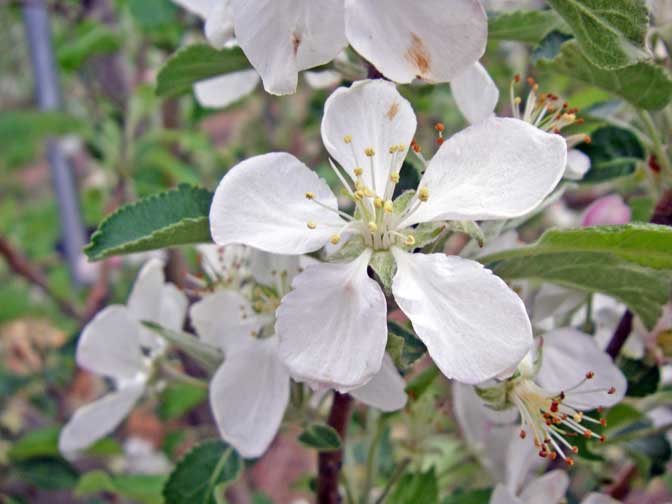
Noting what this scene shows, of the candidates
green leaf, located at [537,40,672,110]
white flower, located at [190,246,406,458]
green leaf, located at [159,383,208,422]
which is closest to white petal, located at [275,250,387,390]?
white flower, located at [190,246,406,458]

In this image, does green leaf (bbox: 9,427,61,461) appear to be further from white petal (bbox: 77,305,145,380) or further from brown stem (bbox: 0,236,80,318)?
white petal (bbox: 77,305,145,380)

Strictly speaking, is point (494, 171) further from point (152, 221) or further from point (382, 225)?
point (152, 221)

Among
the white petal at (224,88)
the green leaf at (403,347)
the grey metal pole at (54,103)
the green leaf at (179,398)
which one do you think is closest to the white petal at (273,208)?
the green leaf at (403,347)

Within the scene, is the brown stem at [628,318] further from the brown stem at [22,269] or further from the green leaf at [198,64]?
the brown stem at [22,269]

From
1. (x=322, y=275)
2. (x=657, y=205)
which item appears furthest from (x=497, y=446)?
(x=322, y=275)

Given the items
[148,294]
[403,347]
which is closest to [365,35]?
[403,347]
